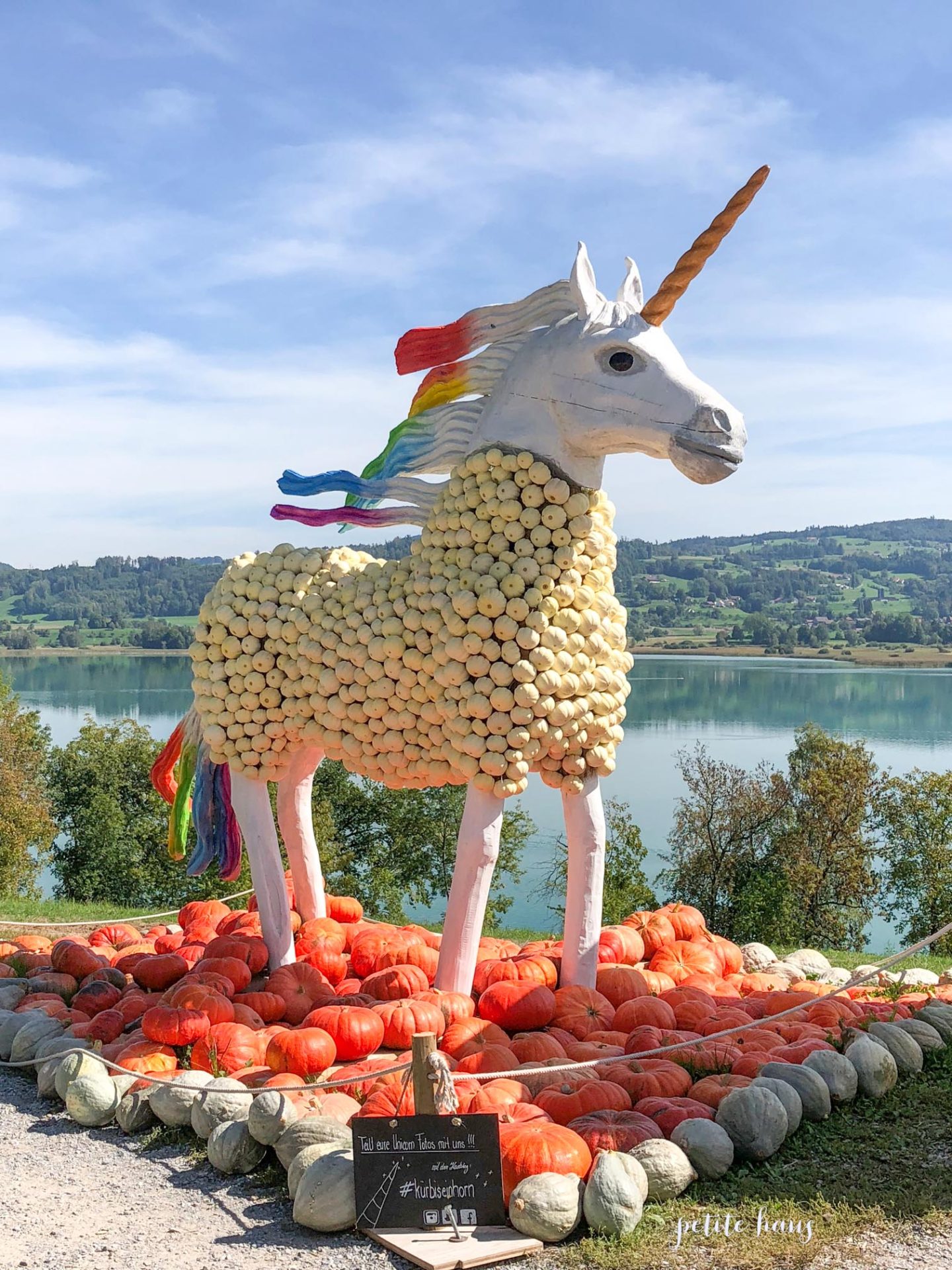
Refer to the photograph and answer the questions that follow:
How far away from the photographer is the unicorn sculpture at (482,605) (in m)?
6.25

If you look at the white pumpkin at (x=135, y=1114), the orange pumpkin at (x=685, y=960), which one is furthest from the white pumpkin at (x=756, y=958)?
the white pumpkin at (x=135, y=1114)

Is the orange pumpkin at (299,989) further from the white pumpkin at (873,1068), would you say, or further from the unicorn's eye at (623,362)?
the unicorn's eye at (623,362)

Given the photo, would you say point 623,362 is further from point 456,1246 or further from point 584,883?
point 456,1246

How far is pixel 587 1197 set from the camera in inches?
176

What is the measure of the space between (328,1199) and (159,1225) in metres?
0.71

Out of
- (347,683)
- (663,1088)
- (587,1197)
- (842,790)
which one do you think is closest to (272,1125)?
(587,1197)

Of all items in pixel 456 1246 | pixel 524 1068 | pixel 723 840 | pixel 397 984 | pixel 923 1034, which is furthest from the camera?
pixel 723 840

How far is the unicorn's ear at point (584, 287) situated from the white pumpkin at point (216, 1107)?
4329 mm

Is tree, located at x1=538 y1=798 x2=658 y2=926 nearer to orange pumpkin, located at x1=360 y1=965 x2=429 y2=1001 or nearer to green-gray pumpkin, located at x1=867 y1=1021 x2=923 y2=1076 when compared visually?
orange pumpkin, located at x1=360 y1=965 x2=429 y2=1001

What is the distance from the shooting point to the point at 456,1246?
437 centimetres

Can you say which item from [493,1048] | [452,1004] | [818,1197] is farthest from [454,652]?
[818,1197]

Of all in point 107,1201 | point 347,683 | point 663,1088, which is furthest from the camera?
point 347,683

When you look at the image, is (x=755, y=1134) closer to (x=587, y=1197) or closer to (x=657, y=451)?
(x=587, y=1197)

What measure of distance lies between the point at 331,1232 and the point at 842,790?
18.1 meters
